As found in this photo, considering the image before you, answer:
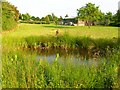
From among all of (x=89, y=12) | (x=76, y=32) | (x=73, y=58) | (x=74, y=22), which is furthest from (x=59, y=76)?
(x=74, y=22)

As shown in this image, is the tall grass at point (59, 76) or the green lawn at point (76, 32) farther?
the green lawn at point (76, 32)

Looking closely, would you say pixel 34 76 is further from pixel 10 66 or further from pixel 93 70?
pixel 93 70

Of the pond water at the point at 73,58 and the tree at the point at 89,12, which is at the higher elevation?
the tree at the point at 89,12

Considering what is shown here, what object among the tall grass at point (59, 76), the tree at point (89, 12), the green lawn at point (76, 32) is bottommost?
the green lawn at point (76, 32)

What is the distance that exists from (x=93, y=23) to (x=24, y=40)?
4310cm

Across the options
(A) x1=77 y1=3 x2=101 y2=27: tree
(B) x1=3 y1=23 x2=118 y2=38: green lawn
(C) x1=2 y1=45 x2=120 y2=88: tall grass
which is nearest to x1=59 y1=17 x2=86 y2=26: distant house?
(A) x1=77 y1=3 x2=101 y2=27: tree

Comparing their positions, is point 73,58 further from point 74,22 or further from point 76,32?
point 74,22

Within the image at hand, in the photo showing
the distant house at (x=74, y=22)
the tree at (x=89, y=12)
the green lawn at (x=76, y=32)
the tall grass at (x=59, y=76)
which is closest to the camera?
the tall grass at (x=59, y=76)

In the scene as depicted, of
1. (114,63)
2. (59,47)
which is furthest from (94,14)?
(114,63)

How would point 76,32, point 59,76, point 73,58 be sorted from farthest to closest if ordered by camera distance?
point 76,32
point 73,58
point 59,76

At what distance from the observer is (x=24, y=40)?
1570cm

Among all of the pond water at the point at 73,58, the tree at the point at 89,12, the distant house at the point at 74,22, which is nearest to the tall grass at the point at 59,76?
the pond water at the point at 73,58

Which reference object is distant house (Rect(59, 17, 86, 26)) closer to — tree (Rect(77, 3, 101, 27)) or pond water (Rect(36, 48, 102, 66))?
tree (Rect(77, 3, 101, 27))

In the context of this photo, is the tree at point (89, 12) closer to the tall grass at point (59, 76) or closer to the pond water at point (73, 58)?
the pond water at point (73, 58)
